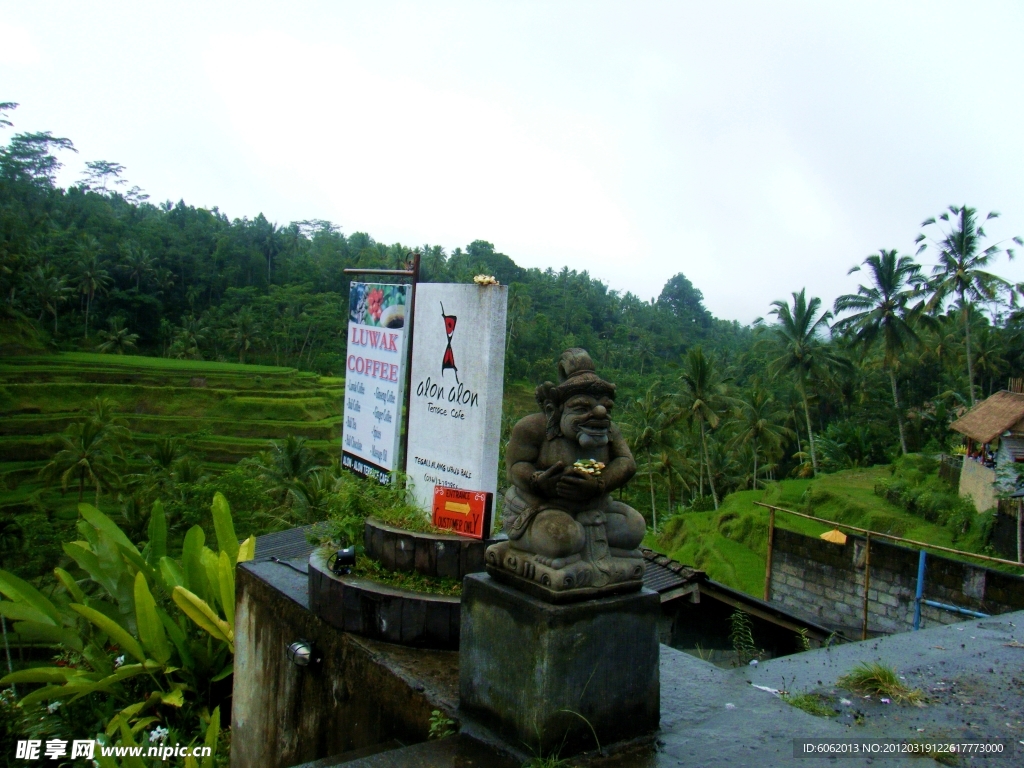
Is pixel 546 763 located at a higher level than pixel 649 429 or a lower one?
higher

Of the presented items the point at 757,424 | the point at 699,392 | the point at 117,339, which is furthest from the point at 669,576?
the point at 117,339

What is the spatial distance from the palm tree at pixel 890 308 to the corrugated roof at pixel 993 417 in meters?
9.91

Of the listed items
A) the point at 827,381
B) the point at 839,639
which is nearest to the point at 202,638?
the point at 839,639

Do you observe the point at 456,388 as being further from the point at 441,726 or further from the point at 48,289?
the point at 48,289

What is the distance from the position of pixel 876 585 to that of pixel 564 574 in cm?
1312

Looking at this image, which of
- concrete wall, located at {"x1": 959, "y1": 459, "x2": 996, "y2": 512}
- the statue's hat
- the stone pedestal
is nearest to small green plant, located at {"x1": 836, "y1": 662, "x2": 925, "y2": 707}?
the stone pedestal

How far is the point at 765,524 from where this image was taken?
21.5 metres

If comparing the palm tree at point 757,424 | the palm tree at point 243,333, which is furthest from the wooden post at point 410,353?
the palm tree at point 243,333

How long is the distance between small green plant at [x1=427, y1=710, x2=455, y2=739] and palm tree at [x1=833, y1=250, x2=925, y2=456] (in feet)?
107

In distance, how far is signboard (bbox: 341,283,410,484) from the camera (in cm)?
568

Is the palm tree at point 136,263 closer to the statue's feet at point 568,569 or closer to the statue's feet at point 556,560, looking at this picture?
the statue's feet at point 568,569

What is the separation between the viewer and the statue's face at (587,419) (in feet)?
10.8

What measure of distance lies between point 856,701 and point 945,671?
99cm

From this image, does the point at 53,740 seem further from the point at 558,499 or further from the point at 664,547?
the point at 664,547
